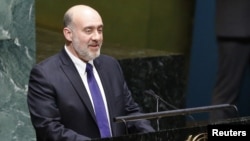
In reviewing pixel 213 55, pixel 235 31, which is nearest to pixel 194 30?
pixel 213 55

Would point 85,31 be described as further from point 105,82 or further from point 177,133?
point 177,133

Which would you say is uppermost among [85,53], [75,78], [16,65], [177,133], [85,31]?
[85,31]

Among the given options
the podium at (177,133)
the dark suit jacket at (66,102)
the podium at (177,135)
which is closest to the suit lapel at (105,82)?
the dark suit jacket at (66,102)

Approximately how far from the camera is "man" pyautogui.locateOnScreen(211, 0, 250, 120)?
632 centimetres

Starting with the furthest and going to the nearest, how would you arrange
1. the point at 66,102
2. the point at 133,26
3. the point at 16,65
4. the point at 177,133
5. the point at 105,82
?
the point at 133,26 < the point at 16,65 < the point at 105,82 < the point at 66,102 < the point at 177,133

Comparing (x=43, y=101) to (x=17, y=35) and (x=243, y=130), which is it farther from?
(x=17, y=35)

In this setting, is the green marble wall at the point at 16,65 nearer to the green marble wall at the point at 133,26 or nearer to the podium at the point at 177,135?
the green marble wall at the point at 133,26

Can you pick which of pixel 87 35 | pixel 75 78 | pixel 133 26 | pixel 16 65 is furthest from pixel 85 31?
pixel 133 26

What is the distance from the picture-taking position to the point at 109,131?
4754 mm

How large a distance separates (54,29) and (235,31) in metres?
1.37

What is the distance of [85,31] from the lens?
4727 millimetres

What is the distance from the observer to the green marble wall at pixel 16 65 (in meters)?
6.08

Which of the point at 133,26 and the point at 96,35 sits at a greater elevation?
the point at 96,35

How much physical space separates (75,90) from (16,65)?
1.54 metres
